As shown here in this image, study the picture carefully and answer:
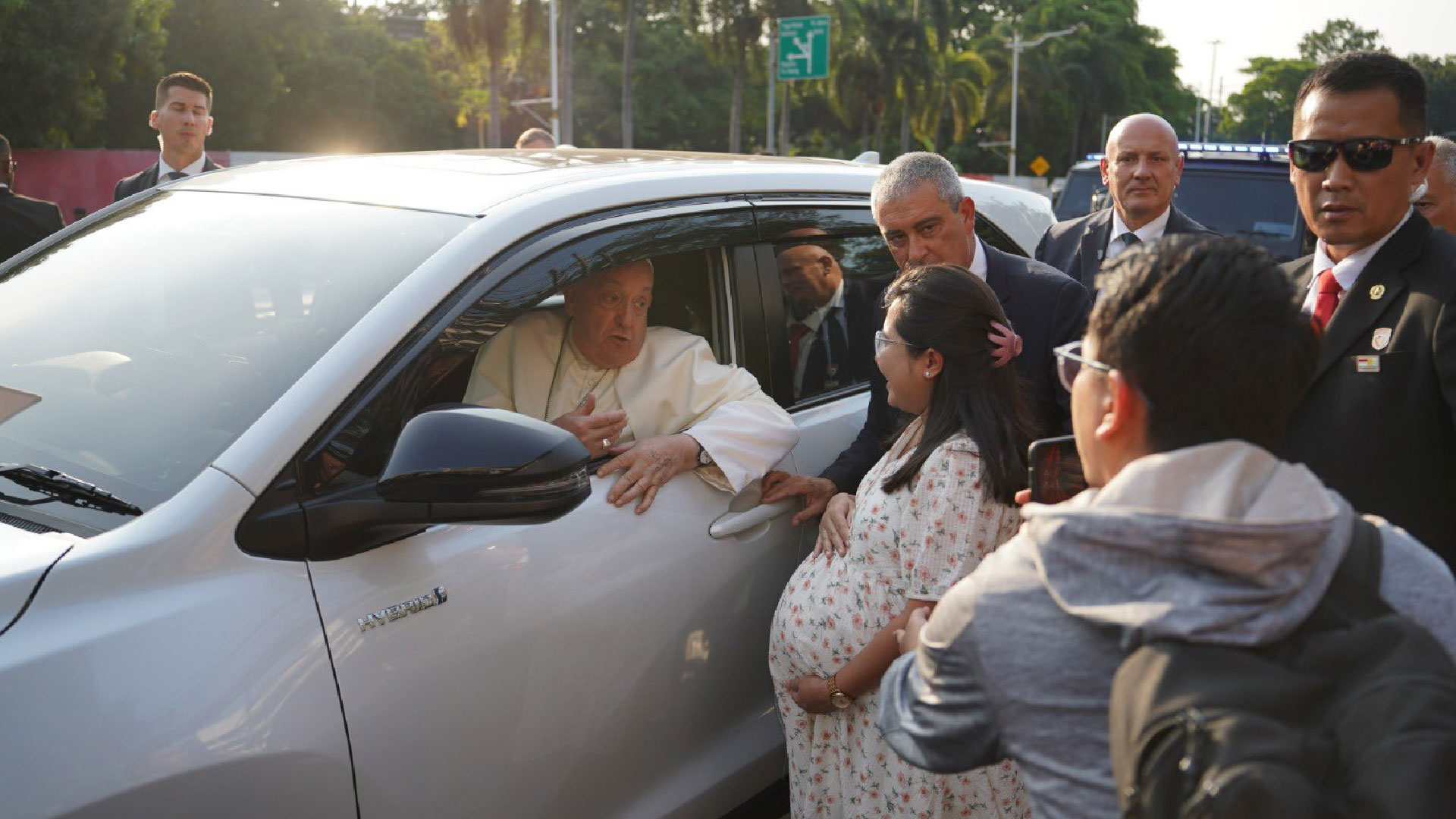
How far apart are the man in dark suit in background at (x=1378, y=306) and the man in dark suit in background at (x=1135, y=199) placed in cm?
280

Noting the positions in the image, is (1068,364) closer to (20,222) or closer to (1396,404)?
(1396,404)

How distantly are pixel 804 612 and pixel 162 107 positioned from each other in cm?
465

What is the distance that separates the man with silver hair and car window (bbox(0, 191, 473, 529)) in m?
4.02

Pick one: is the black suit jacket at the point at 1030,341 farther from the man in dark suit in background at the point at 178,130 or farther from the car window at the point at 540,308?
the man in dark suit in background at the point at 178,130

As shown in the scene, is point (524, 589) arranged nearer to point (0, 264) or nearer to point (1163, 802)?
point (1163, 802)

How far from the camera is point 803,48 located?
31.8m

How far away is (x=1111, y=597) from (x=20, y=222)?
5.59 meters

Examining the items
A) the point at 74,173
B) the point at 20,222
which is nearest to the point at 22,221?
the point at 20,222

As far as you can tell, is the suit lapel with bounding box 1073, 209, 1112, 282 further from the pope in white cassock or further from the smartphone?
the smartphone

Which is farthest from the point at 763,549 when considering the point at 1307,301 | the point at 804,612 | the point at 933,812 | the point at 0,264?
the point at 0,264

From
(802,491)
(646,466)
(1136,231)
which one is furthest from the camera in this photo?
(1136,231)

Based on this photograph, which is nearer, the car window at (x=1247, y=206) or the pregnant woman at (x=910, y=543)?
the pregnant woman at (x=910, y=543)

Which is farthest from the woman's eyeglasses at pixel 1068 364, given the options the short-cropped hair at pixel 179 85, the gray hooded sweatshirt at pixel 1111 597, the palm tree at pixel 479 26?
the palm tree at pixel 479 26

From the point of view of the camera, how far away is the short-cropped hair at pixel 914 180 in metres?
3.37
